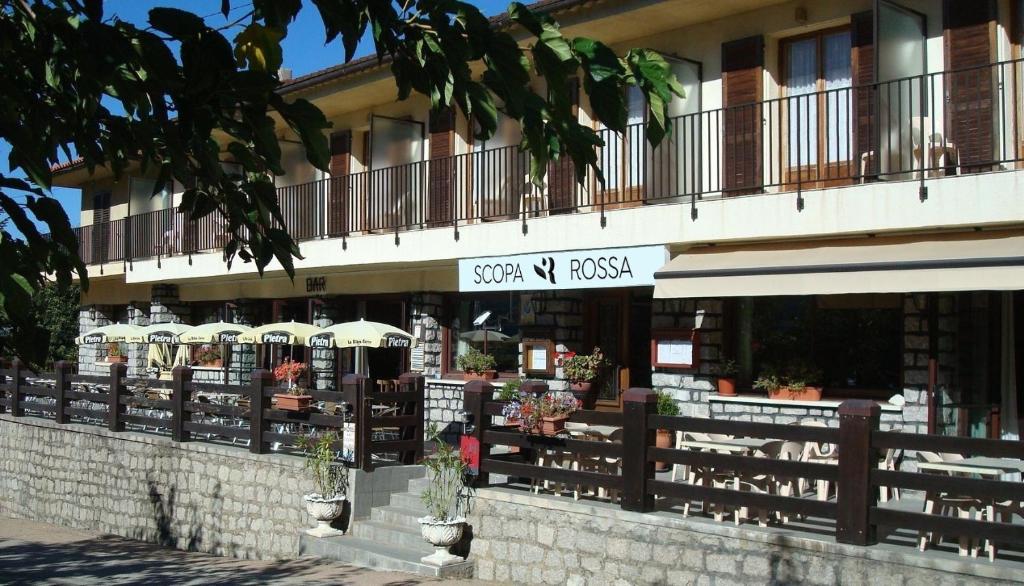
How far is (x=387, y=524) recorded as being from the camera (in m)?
12.0

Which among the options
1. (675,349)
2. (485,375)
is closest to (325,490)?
(675,349)

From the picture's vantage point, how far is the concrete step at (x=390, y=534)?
1123cm

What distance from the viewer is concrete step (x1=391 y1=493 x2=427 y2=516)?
12.0m

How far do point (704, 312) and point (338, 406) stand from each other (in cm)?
508

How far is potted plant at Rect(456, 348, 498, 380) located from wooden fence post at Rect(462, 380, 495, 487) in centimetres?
552

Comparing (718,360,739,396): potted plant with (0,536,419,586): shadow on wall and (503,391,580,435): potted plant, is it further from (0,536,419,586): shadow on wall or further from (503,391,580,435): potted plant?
(0,536,419,586): shadow on wall

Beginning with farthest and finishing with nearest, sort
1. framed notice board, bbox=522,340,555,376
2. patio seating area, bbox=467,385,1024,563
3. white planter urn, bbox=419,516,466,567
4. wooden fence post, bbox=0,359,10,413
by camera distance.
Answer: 1. wooden fence post, bbox=0,359,10,413
2. framed notice board, bbox=522,340,555,376
3. white planter urn, bbox=419,516,466,567
4. patio seating area, bbox=467,385,1024,563

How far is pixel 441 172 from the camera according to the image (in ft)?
56.9

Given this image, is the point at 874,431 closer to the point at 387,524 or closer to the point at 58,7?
the point at 387,524

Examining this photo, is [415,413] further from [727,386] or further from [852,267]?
[852,267]

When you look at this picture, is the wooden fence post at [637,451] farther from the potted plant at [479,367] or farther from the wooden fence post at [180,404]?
the wooden fence post at [180,404]

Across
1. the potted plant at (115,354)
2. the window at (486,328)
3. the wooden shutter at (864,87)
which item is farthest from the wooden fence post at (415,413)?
the potted plant at (115,354)

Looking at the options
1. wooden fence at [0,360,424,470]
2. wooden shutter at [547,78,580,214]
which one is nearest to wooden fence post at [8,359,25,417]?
wooden fence at [0,360,424,470]

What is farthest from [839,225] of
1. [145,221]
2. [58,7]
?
[145,221]
